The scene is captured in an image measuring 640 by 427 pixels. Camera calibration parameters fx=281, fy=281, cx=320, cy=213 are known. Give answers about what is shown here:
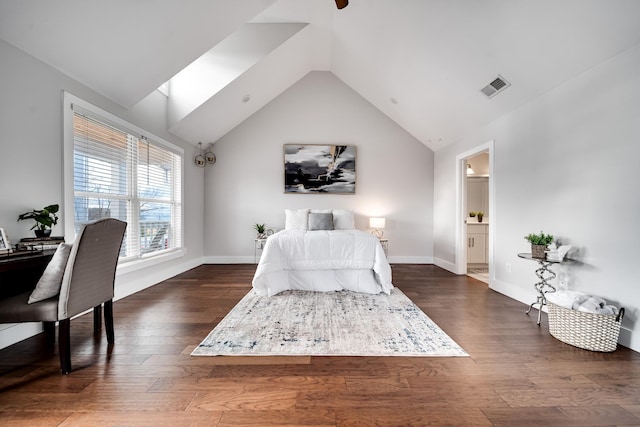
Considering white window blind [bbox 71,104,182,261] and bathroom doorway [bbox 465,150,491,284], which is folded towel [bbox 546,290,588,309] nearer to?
bathroom doorway [bbox 465,150,491,284]

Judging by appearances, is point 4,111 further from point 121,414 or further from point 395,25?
point 395,25

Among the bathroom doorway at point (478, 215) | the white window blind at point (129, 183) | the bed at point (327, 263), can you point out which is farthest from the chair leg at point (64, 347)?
the bathroom doorway at point (478, 215)

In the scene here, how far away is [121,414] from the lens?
4.40 ft

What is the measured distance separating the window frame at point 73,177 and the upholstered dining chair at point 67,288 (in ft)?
3.35

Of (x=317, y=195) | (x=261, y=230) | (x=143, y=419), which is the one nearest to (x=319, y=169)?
(x=317, y=195)

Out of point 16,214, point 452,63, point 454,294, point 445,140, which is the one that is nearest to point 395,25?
point 452,63

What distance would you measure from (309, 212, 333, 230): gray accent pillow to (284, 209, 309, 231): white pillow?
206 millimetres

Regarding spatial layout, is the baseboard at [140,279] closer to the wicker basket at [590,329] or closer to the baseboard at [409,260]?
the baseboard at [409,260]

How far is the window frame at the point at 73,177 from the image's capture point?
247 centimetres

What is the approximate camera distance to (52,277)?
66.4 inches

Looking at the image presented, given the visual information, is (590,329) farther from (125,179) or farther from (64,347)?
(125,179)

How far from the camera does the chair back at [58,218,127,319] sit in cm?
164

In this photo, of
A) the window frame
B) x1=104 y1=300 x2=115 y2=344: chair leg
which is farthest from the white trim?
x1=104 y1=300 x2=115 y2=344: chair leg

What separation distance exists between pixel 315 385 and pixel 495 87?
3432 mm
